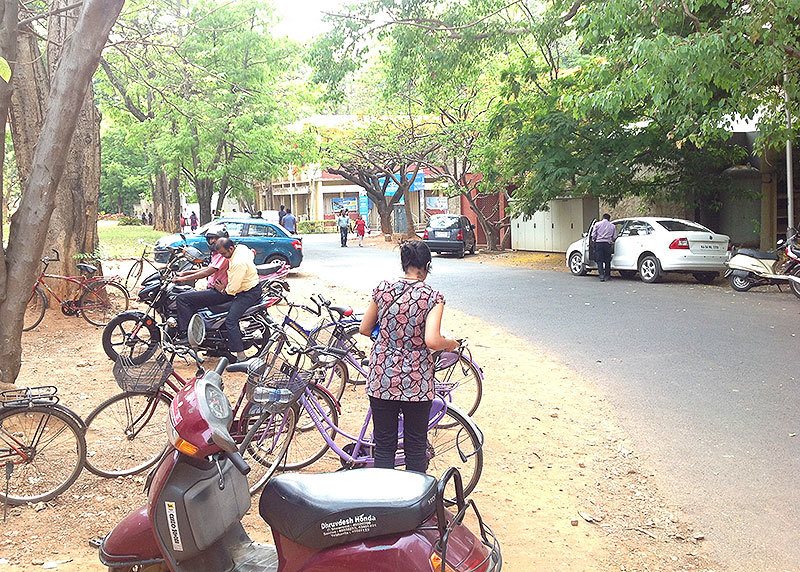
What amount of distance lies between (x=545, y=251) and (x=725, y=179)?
9.77 meters

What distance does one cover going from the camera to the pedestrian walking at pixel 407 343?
4.49 metres

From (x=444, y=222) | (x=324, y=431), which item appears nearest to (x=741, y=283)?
(x=324, y=431)

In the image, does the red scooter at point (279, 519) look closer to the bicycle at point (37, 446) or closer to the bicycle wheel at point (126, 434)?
the bicycle at point (37, 446)

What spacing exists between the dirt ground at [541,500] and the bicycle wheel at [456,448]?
0.20 metres

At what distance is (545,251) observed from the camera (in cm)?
3019

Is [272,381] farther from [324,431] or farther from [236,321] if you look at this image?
[236,321]

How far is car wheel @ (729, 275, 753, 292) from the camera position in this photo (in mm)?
15797

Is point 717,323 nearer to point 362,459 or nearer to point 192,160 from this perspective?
point 362,459

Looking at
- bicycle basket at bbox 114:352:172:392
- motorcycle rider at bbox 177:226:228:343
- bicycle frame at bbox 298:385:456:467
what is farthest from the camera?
motorcycle rider at bbox 177:226:228:343

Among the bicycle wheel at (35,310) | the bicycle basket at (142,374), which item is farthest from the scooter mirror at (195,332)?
the bicycle wheel at (35,310)

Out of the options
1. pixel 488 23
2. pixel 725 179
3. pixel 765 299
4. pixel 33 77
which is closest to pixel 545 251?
pixel 725 179

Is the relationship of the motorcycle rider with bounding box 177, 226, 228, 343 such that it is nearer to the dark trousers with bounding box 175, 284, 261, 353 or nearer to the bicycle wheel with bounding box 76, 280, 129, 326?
the dark trousers with bounding box 175, 284, 261, 353

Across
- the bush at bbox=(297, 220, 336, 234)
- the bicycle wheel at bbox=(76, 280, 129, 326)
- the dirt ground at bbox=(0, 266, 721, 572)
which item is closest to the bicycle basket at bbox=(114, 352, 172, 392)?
the dirt ground at bbox=(0, 266, 721, 572)

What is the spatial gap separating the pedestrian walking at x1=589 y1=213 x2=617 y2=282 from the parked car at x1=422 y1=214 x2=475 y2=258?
10.4 m
